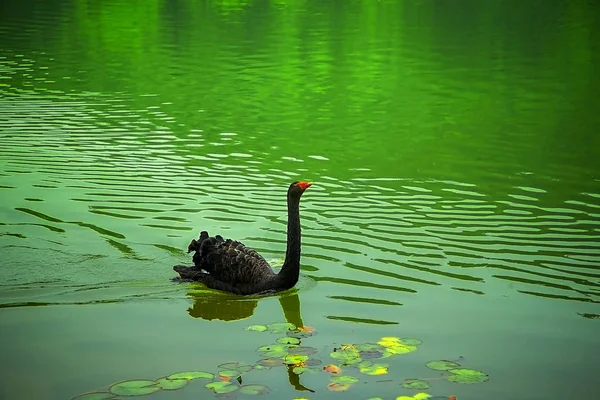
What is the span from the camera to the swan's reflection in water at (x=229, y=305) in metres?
8.13

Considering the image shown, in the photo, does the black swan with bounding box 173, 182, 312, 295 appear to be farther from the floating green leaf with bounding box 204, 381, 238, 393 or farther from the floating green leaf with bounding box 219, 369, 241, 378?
the floating green leaf with bounding box 204, 381, 238, 393

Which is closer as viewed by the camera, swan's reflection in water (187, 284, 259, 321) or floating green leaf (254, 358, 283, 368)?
floating green leaf (254, 358, 283, 368)

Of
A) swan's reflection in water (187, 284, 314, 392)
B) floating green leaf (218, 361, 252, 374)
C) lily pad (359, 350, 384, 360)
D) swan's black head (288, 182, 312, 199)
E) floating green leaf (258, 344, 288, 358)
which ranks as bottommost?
swan's reflection in water (187, 284, 314, 392)

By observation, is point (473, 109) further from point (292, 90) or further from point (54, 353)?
point (54, 353)

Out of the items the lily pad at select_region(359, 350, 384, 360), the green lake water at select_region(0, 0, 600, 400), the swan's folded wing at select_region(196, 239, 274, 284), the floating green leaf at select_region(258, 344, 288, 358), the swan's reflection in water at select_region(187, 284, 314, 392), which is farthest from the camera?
the swan's folded wing at select_region(196, 239, 274, 284)

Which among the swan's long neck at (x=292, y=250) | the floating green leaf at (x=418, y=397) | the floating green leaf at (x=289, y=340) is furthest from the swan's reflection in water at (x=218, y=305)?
the floating green leaf at (x=418, y=397)

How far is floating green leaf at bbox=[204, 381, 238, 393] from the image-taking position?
6.22 m

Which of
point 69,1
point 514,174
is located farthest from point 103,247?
point 69,1

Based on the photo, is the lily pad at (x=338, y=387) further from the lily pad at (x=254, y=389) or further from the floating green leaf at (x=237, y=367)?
the floating green leaf at (x=237, y=367)

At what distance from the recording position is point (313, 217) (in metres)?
11.1

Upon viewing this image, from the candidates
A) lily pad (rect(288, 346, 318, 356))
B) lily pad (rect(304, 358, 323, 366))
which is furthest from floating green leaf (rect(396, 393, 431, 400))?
lily pad (rect(288, 346, 318, 356))

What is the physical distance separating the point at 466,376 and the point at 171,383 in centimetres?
211

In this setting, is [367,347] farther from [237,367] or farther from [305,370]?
[237,367]

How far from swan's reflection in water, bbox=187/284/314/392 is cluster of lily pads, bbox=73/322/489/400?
0.83 meters
